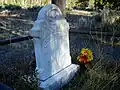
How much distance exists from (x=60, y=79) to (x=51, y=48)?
50cm

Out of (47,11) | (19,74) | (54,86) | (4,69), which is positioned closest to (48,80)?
(54,86)

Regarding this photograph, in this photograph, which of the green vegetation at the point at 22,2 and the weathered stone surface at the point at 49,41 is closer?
the weathered stone surface at the point at 49,41

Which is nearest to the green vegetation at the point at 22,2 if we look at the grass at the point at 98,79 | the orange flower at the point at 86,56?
the orange flower at the point at 86,56

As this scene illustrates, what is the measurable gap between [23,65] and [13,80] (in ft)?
1.67

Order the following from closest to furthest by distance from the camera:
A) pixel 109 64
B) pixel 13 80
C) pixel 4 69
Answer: pixel 13 80
pixel 4 69
pixel 109 64

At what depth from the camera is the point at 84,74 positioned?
4.82m

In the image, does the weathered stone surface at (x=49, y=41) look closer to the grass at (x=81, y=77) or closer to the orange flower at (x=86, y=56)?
the grass at (x=81, y=77)

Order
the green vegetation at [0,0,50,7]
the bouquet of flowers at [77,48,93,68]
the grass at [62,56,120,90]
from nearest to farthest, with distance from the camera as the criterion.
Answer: the grass at [62,56,120,90] → the bouquet of flowers at [77,48,93,68] → the green vegetation at [0,0,50,7]

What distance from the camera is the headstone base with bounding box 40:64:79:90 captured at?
13.2 ft

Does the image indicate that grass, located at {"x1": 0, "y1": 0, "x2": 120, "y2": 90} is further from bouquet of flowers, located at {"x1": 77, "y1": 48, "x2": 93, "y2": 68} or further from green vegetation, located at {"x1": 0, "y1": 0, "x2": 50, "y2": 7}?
green vegetation, located at {"x1": 0, "y1": 0, "x2": 50, "y2": 7}

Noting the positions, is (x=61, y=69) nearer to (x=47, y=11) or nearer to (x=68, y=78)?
(x=68, y=78)

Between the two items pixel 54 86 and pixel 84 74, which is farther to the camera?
pixel 84 74

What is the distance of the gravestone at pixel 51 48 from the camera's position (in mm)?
4016

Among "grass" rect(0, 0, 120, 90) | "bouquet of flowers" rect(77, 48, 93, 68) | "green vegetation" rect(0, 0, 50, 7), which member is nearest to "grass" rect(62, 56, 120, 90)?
"grass" rect(0, 0, 120, 90)
